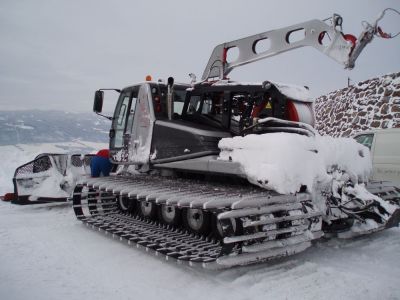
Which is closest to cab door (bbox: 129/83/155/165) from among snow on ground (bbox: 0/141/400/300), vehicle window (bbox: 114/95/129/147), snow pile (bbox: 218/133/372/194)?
vehicle window (bbox: 114/95/129/147)

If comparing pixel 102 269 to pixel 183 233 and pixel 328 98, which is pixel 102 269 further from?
pixel 328 98

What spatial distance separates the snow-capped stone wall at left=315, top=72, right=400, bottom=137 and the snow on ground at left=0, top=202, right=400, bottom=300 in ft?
29.5

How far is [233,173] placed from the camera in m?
5.05

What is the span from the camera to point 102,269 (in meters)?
4.81

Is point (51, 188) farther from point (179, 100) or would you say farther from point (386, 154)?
point (386, 154)

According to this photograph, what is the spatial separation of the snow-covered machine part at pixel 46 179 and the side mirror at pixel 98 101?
1660 millimetres

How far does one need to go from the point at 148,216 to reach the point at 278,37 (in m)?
3.67

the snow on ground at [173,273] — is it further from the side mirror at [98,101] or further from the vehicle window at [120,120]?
the side mirror at [98,101]

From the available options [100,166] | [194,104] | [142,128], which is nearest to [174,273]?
[142,128]

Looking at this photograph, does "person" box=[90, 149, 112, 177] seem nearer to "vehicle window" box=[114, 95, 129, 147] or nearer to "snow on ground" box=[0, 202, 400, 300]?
"vehicle window" box=[114, 95, 129, 147]

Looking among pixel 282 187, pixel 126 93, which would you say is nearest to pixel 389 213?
pixel 282 187

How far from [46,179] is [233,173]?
5096 millimetres

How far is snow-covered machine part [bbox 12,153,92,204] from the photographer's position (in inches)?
330

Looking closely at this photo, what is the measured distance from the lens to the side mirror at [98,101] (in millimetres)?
7956
